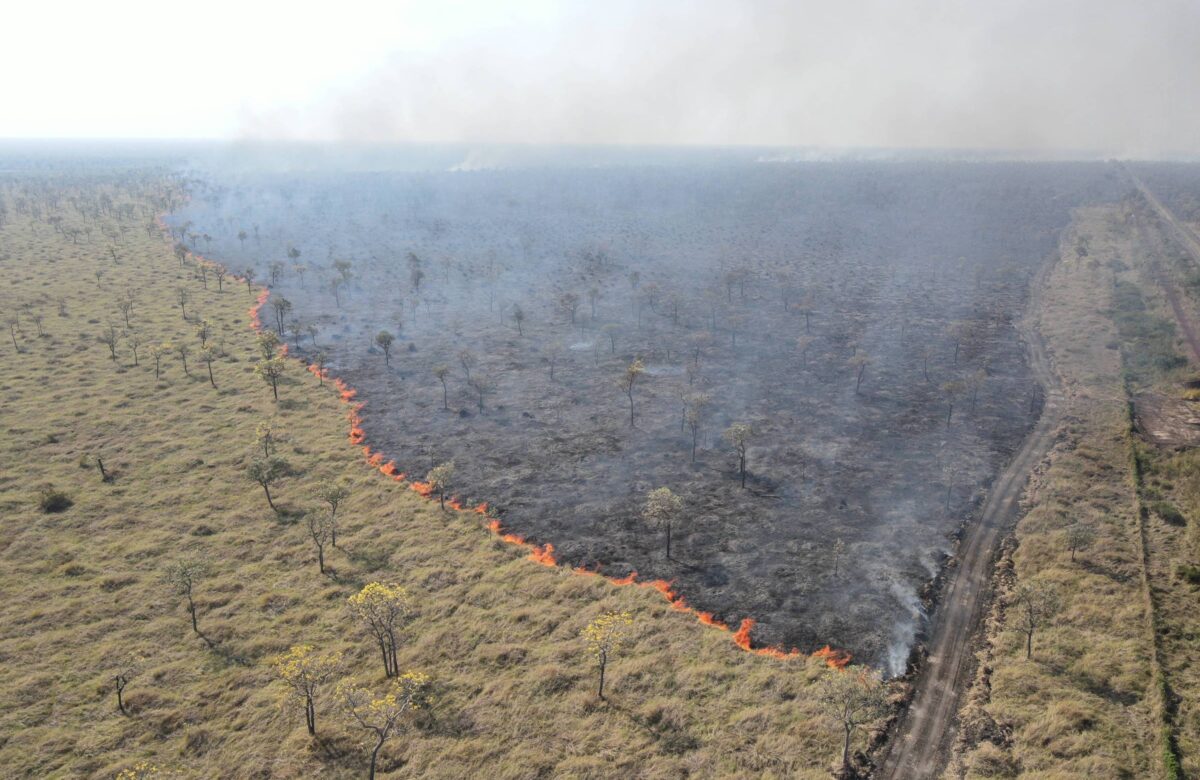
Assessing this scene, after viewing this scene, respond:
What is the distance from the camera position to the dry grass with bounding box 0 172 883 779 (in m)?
35.8

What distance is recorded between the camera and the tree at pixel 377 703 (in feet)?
119

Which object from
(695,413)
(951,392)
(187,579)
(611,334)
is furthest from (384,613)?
(611,334)

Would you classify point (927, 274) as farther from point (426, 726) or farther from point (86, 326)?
point (86, 326)

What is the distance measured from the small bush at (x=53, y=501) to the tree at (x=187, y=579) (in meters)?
19.2

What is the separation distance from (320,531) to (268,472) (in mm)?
11620

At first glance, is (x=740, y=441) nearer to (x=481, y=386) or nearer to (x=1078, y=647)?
(x=1078, y=647)

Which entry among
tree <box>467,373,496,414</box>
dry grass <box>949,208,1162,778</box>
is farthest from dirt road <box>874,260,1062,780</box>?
tree <box>467,373,496,414</box>

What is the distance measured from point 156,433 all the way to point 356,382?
953 inches

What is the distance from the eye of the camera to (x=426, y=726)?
37438 millimetres

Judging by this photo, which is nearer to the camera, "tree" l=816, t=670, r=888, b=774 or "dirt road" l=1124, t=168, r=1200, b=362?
"tree" l=816, t=670, r=888, b=774

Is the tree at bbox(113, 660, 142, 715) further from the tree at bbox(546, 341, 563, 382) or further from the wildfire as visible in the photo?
the tree at bbox(546, 341, 563, 382)

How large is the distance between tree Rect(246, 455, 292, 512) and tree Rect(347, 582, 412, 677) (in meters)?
22.3

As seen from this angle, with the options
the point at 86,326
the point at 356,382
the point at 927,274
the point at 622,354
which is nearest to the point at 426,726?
the point at 356,382

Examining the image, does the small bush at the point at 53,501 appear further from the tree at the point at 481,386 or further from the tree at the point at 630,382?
the tree at the point at 630,382
